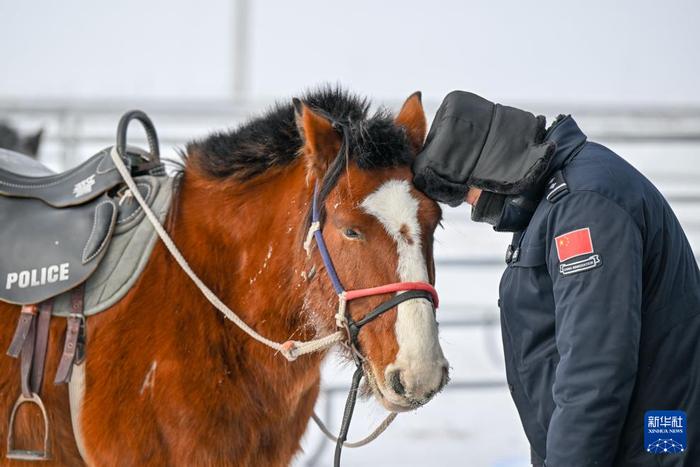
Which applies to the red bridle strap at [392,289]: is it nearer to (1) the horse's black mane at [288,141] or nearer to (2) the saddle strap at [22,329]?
(1) the horse's black mane at [288,141]

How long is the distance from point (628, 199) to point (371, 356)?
85 centimetres

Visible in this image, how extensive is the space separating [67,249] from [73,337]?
1.01 ft

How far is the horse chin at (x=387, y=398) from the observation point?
2.23 metres

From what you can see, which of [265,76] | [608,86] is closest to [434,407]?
[608,86]

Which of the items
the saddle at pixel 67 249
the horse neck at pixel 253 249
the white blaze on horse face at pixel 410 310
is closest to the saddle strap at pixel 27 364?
the saddle at pixel 67 249

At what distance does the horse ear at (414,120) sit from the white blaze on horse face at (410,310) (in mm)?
297

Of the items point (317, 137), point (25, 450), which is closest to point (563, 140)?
point (317, 137)

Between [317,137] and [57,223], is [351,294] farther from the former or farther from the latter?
[57,223]

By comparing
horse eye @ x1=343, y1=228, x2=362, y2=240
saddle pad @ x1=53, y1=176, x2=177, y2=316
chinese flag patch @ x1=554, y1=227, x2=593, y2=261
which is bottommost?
saddle pad @ x1=53, y1=176, x2=177, y2=316

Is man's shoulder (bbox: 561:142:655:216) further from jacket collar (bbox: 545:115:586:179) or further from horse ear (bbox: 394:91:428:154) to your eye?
horse ear (bbox: 394:91:428:154)

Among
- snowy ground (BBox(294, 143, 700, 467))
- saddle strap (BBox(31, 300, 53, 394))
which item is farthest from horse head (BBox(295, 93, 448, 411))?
snowy ground (BBox(294, 143, 700, 467))

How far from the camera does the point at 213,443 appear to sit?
2477 millimetres

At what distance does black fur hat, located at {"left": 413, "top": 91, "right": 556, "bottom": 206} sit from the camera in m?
2.09

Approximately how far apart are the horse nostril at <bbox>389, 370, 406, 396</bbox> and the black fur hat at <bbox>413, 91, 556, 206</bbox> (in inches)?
21.4
